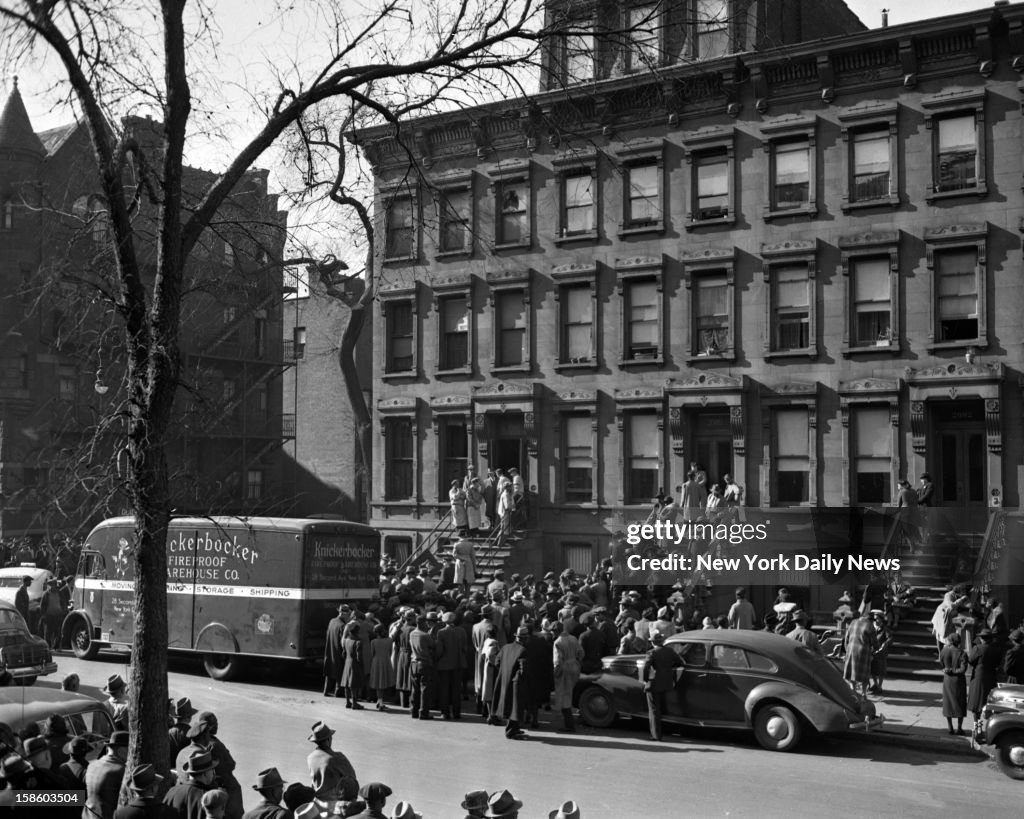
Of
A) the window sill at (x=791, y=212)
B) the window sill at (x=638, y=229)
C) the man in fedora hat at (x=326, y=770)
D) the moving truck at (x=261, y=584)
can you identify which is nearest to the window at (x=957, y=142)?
the window sill at (x=791, y=212)

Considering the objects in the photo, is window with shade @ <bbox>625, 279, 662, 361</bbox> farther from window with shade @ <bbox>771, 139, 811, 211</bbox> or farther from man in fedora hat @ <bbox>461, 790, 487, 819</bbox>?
man in fedora hat @ <bbox>461, 790, 487, 819</bbox>

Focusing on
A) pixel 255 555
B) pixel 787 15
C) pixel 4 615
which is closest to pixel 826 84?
pixel 787 15

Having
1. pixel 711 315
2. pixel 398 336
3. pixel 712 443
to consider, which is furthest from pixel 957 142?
pixel 398 336

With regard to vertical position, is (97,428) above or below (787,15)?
below

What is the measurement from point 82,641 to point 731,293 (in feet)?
58.6

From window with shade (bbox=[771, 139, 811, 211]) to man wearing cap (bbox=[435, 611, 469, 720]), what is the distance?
1544 centimetres

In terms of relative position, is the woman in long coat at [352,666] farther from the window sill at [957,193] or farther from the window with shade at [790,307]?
the window sill at [957,193]

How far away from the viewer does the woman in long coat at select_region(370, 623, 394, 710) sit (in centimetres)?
1883

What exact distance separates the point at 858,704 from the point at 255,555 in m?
11.4

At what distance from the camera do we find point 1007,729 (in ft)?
45.8

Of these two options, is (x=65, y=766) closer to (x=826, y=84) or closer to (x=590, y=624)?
(x=590, y=624)

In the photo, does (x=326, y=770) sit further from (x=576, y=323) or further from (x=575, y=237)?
(x=575, y=237)

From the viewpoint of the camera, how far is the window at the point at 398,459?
3409 centimetres

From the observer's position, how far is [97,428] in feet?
26.7
